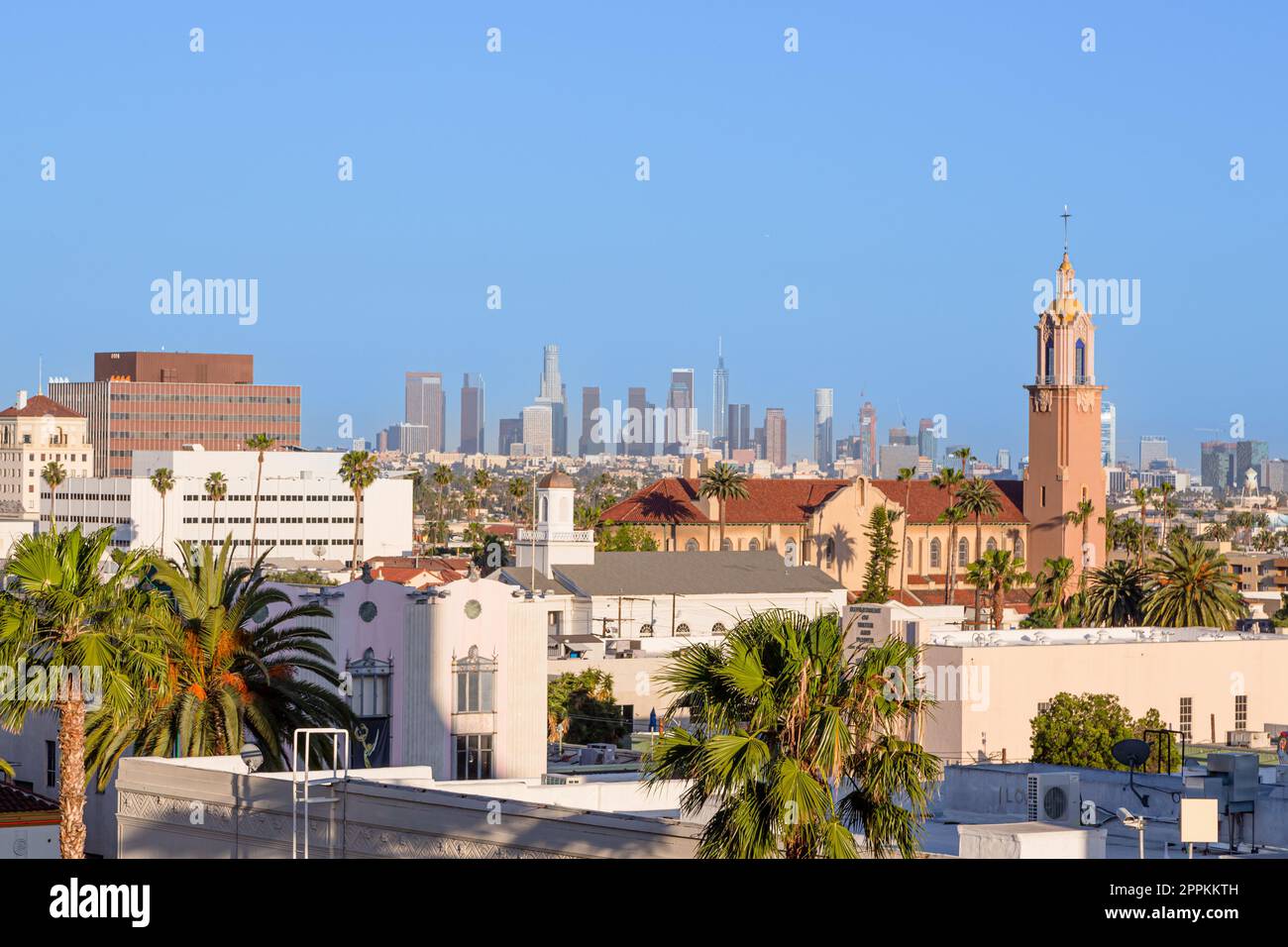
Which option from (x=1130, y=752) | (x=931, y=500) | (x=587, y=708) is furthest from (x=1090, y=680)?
(x=931, y=500)

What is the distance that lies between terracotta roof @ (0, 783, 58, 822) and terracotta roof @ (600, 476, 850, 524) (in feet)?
361

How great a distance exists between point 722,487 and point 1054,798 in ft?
385

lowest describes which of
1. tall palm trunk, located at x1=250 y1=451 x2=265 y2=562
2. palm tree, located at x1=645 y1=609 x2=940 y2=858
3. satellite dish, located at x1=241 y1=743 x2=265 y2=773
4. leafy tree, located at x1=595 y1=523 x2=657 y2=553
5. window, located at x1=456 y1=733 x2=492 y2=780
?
window, located at x1=456 y1=733 x2=492 y2=780

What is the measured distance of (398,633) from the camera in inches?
1796

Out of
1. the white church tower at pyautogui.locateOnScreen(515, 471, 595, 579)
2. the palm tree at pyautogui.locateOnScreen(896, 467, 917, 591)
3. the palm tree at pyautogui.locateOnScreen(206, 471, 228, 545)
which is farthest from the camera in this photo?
the palm tree at pyautogui.locateOnScreen(206, 471, 228, 545)

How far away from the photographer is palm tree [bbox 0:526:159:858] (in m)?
32.6

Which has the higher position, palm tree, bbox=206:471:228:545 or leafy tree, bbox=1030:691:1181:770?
palm tree, bbox=206:471:228:545

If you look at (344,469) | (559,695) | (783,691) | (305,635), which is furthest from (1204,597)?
(344,469)

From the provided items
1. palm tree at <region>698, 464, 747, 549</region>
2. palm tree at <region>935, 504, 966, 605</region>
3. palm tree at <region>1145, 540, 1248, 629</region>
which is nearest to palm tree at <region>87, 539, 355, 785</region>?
palm tree at <region>1145, 540, 1248, 629</region>

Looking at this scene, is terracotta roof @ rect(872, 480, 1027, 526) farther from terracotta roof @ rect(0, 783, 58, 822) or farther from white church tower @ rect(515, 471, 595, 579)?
terracotta roof @ rect(0, 783, 58, 822)

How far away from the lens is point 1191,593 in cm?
9325

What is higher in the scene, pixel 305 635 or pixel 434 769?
pixel 305 635

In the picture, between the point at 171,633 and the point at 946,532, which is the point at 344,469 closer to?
the point at 946,532
